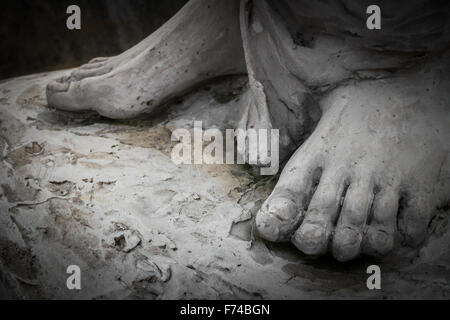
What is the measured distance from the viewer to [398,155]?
0.88 metres

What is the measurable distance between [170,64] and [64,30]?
1.10m

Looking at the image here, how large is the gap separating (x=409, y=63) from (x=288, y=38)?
0.89ft

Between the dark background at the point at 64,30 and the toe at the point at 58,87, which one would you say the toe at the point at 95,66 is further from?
the dark background at the point at 64,30

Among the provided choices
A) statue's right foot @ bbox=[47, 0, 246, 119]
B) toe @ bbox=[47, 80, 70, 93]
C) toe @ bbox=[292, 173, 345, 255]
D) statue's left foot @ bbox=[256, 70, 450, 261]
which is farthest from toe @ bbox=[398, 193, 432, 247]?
toe @ bbox=[47, 80, 70, 93]

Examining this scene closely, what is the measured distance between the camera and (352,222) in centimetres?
81

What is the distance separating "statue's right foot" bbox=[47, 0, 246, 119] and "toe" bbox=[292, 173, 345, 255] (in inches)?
21.1

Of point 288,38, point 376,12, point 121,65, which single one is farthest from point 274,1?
point 121,65

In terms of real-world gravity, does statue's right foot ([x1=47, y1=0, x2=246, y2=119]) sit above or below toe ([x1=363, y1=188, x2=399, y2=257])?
above

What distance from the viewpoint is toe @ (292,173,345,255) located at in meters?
0.80
